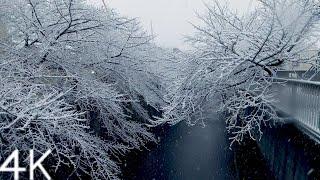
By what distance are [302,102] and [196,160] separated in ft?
22.6

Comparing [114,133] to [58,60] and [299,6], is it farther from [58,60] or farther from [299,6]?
[299,6]

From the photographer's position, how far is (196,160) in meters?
16.2

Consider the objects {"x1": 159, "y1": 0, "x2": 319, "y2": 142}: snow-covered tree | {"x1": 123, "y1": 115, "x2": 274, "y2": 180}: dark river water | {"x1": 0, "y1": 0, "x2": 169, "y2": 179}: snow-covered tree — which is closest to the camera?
{"x1": 0, "y1": 0, "x2": 169, "y2": 179}: snow-covered tree

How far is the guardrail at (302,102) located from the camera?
862 cm

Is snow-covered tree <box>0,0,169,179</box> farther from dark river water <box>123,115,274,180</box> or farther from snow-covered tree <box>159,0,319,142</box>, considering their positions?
snow-covered tree <box>159,0,319,142</box>

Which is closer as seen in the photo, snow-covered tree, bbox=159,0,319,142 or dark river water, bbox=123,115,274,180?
snow-covered tree, bbox=159,0,319,142

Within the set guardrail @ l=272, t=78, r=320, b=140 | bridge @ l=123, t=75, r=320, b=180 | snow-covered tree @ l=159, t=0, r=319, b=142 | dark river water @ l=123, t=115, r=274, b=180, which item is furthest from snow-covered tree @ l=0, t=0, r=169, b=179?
guardrail @ l=272, t=78, r=320, b=140

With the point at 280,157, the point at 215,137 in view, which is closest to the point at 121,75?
the point at 280,157

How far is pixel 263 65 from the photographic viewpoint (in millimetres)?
12203

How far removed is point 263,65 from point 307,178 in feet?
15.8

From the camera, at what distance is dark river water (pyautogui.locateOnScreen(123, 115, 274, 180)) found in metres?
13.5

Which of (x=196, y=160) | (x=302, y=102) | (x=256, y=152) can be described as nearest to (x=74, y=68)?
(x=196, y=160)

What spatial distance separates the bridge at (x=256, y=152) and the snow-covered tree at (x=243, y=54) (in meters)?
0.71

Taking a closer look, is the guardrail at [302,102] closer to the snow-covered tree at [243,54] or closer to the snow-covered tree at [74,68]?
the snow-covered tree at [243,54]
